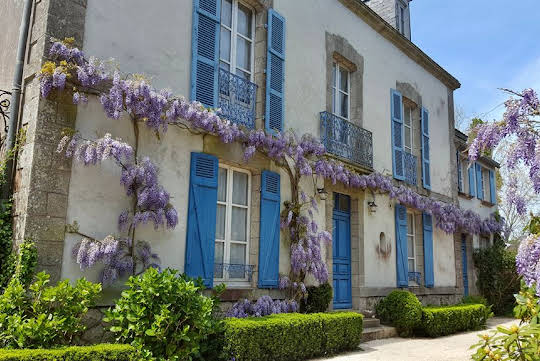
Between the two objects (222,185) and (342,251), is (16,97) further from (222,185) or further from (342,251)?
(342,251)

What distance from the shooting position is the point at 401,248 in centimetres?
966

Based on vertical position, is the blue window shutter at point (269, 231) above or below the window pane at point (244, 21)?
below

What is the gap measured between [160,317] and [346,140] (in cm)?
525

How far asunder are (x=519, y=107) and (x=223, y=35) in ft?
13.5

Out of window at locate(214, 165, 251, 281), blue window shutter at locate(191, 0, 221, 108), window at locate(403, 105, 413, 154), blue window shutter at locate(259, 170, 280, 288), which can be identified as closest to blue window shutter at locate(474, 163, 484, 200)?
window at locate(403, 105, 413, 154)

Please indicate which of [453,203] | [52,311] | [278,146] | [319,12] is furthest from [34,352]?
[453,203]

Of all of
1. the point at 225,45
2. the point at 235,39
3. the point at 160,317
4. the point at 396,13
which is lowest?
the point at 160,317

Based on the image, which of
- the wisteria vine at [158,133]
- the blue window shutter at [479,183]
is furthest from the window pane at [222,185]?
the blue window shutter at [479,183]

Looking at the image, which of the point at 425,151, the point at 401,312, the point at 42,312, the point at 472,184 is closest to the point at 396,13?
the point at 425,151

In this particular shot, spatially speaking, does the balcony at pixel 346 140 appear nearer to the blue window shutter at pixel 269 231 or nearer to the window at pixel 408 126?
the blue window shutter at pixel 269 231

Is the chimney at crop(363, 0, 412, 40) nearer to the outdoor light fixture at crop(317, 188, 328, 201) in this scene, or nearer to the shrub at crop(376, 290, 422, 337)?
the outdoor light fixture at crop(317, 188, 328, 201)

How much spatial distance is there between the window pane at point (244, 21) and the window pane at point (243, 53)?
13 centimetres

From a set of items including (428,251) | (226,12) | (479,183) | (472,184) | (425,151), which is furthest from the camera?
(479,183)

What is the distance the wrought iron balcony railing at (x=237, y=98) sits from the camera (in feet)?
21.3
